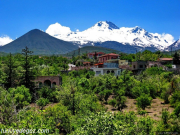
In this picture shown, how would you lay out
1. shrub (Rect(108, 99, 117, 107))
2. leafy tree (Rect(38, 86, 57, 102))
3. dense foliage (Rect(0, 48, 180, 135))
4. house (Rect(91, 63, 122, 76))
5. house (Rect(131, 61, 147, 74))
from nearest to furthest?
dense foliage (Rect(0, 48, 180, 135)) → shrub (Rect(108, 99, 117, 107)) → leafy tree (Rect(38, 86, 57, 102)) → house (Rect(91, 63, 122, 76)) → house (Rect(131, 61, 147, 74))

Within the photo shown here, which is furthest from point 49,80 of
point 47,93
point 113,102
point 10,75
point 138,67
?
point 138,67

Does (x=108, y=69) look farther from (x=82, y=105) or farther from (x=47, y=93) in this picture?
(x=82, y=105)

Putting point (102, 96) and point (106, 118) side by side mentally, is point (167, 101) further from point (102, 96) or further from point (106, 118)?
point (106, 118)

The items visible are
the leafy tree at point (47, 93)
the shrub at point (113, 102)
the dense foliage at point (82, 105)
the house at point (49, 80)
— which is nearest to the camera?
the dense foliage at point (82, 105)

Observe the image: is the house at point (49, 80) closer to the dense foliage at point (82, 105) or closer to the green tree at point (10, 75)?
the dense foliage at point (82, 105)

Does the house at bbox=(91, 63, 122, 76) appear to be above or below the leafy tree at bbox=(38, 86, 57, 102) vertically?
above

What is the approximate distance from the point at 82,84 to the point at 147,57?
37.2 m

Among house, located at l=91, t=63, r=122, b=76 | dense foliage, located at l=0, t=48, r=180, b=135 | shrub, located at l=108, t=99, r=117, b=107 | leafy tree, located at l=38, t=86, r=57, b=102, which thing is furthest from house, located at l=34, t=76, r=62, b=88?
house, located at l=91, t=63, r=122, b=76

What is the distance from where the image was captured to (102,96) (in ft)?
106

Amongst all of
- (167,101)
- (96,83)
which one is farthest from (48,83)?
(167,101)

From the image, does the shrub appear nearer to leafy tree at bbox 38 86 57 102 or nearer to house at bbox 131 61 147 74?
leafy tree at bbox 38 86 57 102

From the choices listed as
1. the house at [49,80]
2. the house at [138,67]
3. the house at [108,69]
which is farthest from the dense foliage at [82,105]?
the house at [138,67]

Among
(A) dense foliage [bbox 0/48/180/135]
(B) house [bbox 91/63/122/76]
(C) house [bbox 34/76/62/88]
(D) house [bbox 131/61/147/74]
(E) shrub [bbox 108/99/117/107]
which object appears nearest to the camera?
(A) dense foliage [bbox 0/48/180/135]

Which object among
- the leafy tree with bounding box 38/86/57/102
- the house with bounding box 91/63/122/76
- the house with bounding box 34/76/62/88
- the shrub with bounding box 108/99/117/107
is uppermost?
the house with bounding box 91/63/122/76
